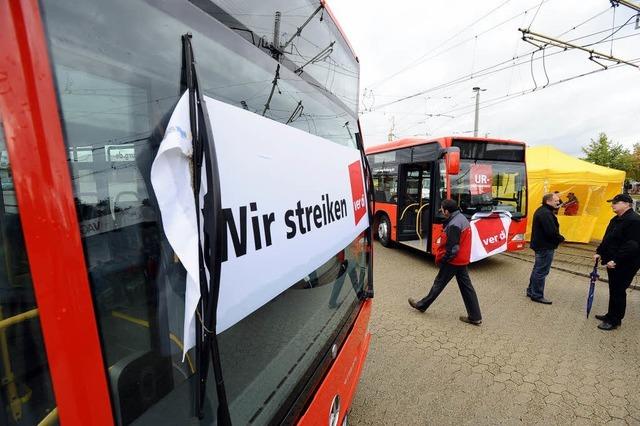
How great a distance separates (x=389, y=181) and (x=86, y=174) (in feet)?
28.6

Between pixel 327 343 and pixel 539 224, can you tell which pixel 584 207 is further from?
pixel 327 343

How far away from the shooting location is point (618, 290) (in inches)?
164

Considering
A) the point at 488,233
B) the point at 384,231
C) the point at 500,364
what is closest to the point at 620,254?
the point at 500,364

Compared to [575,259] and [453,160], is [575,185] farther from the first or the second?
[453,160]

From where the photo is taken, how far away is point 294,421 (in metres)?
1.32

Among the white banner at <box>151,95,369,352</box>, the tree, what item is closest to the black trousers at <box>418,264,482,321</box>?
the white banner at <box>151,95,369,352</box>

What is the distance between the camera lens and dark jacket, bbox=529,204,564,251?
4887 mm

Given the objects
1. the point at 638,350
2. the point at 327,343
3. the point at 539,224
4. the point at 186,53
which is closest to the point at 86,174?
the point at 186,53

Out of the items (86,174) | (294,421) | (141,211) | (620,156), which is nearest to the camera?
(86,174)

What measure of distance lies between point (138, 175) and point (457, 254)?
4044 mm

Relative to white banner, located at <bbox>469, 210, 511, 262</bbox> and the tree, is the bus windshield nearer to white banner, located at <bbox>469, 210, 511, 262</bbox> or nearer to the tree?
white banner, located at <bbox>469, 210, 511, 262</bbox>

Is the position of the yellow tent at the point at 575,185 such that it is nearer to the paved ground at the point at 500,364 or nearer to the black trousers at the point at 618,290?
the paved ground at the point at 500,364

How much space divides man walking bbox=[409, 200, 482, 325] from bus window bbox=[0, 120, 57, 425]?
4097 millimetres

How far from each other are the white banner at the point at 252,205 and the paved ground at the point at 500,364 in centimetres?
209
